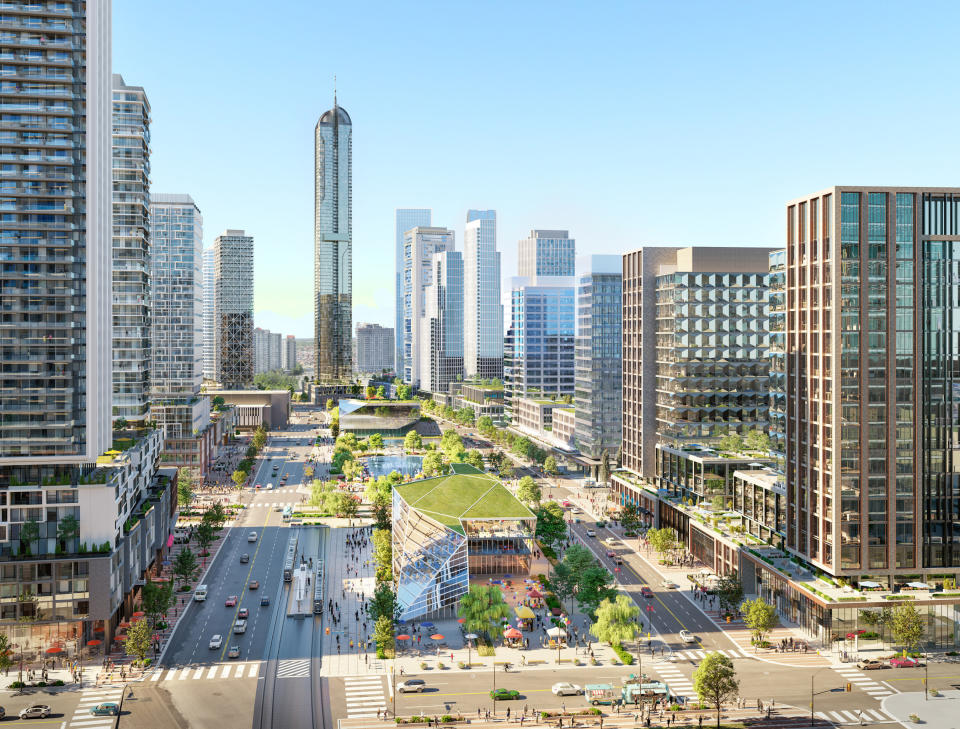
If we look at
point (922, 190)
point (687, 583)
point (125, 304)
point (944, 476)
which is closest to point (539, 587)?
point (687, 583)

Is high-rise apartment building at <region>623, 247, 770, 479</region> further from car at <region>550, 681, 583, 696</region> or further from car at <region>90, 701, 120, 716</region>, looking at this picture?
car at <region>90, 701, 120, 716</region>

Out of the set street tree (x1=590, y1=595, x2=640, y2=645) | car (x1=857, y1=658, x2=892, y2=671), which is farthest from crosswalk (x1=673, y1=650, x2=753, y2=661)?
car (x1=857, y1=658, x2=892, y2=671)

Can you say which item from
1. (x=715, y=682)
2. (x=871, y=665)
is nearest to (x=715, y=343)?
(x=871, y=665)

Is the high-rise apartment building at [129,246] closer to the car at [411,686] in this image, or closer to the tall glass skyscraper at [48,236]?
the tall glass skyscraper at [48,236]

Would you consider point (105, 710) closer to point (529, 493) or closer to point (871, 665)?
point (871, 665)

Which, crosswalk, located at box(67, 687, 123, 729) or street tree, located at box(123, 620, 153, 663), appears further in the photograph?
street tree, located at box(123, 620, 153, 663)
